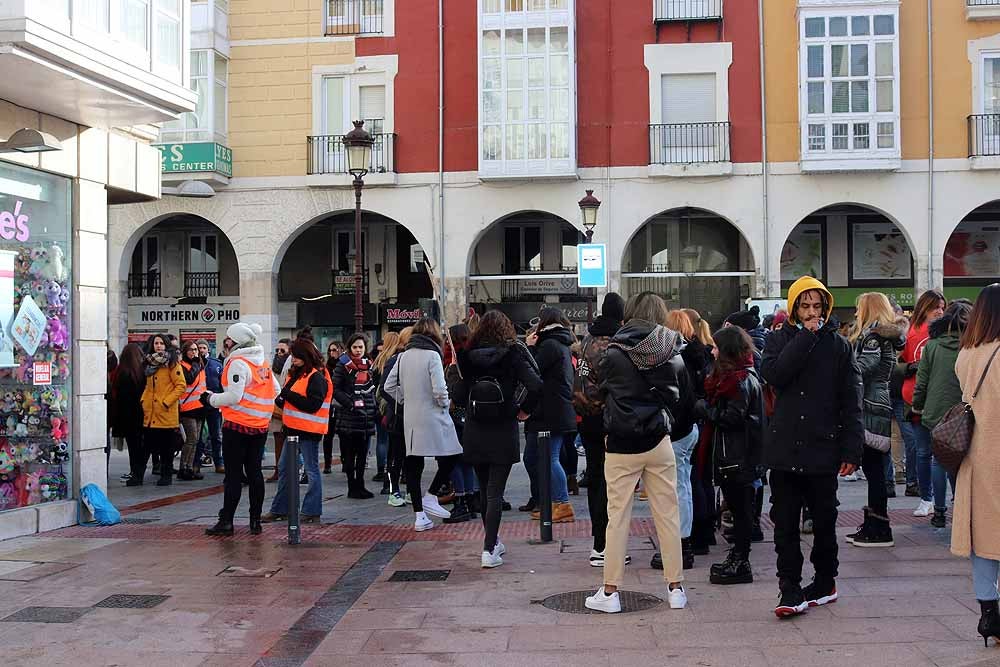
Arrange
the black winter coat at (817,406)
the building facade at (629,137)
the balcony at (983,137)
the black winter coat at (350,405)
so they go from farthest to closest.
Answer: the building facade at (629,137) → the balcony at (983,137) → the black winter coat at (350,405) → the black winter coat at (817,406)

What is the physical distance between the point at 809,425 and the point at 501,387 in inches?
110

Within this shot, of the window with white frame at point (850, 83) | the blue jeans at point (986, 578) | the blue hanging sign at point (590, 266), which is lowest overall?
the blue jeans at point (986, 578)

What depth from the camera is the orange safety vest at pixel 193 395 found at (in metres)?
14.2

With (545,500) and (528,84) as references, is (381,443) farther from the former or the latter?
(528,84)

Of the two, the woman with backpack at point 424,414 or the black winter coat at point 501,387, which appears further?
the woman with backpack at point 424,414

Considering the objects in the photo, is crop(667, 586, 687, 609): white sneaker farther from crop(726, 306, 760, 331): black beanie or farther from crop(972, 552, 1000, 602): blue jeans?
crop(726, 306, 760, 331): black beanie

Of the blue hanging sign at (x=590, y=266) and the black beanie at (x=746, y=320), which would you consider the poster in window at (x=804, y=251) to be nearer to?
the blue hanging sign at (x=590, y=266)

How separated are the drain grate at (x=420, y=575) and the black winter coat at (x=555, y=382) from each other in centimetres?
210

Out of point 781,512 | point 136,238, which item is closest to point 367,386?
point 781,512

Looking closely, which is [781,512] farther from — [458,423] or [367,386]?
[367,386]

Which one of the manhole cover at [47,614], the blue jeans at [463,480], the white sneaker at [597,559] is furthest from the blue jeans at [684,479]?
the manhole cover at [47,614]

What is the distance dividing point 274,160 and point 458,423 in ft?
56.1

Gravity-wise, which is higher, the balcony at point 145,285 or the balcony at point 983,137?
the balcony at point 983,137

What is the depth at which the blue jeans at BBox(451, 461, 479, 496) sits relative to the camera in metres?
10.5
